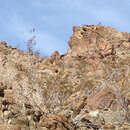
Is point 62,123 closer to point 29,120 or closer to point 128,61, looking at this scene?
point 29,120

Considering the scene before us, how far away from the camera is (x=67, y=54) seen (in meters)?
46.1

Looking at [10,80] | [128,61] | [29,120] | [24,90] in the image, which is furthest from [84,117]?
[128,61]

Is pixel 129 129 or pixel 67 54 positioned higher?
pixel 67 54

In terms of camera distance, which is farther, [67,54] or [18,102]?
[67,54]

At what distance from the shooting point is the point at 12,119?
10188mm

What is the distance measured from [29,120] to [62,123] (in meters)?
1.38

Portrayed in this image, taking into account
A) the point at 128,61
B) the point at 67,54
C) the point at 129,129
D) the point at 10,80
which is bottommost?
the point at 129,129

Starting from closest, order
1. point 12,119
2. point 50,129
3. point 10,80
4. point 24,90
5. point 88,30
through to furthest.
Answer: point 50,129 < point 12,119 < point 24,90 < point 10,80 < point 88,30

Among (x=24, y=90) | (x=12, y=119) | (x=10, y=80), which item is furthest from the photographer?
(x=10, y=80)

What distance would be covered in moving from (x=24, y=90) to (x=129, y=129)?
5517 mm

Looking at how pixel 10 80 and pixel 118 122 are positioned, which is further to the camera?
pixel 10 80

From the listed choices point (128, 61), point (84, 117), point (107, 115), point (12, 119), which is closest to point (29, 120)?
point (12, 119)

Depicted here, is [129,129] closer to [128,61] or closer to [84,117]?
[84,117]

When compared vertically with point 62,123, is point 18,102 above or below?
above
